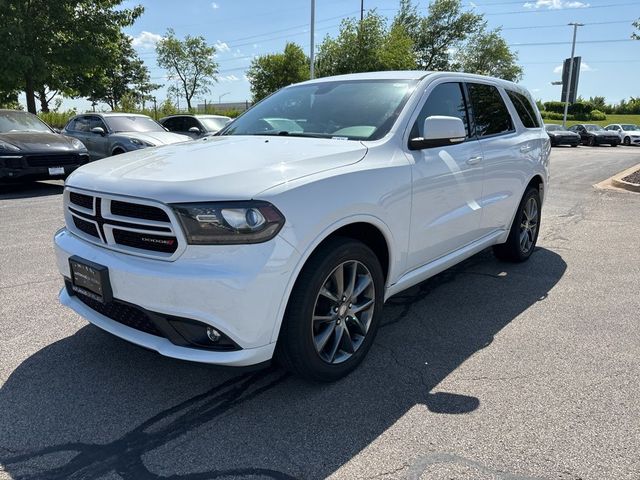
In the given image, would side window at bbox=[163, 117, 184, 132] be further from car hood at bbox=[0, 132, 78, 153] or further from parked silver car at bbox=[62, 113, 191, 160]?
car hood at bbox=[0, 132, 78, 153]

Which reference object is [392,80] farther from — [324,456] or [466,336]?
[324,456]

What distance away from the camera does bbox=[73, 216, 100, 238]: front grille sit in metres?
2.87

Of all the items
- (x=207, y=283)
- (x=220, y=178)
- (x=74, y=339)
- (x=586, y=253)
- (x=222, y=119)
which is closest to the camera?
(x=207, y=283)

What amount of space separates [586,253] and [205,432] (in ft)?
16.4

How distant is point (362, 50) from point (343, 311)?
31.9 m

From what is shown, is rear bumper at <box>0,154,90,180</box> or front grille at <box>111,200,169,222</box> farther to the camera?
rear bumper at <box>0,154,90,180</box>

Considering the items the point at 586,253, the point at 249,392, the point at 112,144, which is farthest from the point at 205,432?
the point at 112,144

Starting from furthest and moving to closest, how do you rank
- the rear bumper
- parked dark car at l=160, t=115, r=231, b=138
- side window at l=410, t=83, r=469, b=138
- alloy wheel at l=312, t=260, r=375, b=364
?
parked dark car at l=160, t=115, r=231, b=138, the rear bumper, side window at l=410, t=83, r=469, b=138, alloy wheel at l=312, t=260, r=375, b=364

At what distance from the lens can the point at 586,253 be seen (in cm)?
590

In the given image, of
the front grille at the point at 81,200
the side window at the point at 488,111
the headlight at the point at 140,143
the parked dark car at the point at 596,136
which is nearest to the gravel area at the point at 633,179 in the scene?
the side window at the point at 488,111

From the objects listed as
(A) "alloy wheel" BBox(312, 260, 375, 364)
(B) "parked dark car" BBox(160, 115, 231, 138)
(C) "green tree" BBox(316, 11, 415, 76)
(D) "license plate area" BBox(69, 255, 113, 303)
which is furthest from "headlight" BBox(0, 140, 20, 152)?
(C) "green tree" BBox(316, 11, 415, 76)

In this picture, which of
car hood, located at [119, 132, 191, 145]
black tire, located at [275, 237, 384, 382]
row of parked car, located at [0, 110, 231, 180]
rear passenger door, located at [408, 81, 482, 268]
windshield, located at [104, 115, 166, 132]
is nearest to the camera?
black tire, located at [275, 237, 384, 382]

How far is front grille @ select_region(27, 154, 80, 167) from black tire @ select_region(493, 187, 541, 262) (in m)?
7.93

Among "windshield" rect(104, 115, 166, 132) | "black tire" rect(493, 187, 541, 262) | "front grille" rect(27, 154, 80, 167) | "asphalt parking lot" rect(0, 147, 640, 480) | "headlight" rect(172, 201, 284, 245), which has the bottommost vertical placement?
"asphalt parking lot" rect(0, 147, 640, 480)
